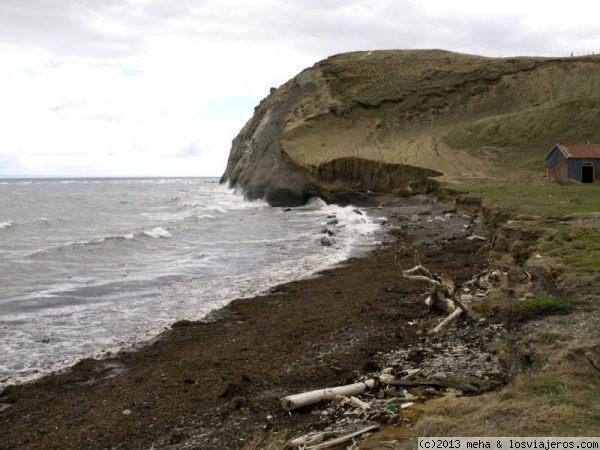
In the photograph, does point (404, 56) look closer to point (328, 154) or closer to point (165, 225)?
point (328, 154)

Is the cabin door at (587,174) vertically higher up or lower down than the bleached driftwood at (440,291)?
higher up

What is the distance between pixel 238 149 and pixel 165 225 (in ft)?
148

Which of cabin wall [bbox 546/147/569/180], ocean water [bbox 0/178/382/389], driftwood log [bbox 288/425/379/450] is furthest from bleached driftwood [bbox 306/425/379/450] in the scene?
cabin wall [bbox 546/147/569/180]

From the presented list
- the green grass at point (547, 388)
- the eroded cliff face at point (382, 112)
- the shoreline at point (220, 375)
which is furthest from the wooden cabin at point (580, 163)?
the green grass at point (547, 388)

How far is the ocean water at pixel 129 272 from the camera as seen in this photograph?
14.3 metres

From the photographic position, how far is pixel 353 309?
15320 mm

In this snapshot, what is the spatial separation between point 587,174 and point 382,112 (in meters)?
30.4

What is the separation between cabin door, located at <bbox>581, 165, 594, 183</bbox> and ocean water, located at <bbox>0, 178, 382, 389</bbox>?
1300 cm

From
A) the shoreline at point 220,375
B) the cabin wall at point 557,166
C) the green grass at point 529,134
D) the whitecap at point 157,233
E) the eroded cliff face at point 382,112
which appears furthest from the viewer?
the eroded cliff face at point 382,112

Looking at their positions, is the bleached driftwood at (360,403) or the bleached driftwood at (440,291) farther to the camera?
the bleached driftwood at (440,291)

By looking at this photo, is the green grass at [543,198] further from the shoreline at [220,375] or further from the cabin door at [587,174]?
the shoreline at [220,375]

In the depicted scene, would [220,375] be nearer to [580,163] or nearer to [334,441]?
[334,441]

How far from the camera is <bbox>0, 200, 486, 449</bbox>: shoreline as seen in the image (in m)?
8.80

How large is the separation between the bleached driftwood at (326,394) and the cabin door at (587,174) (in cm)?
3252
